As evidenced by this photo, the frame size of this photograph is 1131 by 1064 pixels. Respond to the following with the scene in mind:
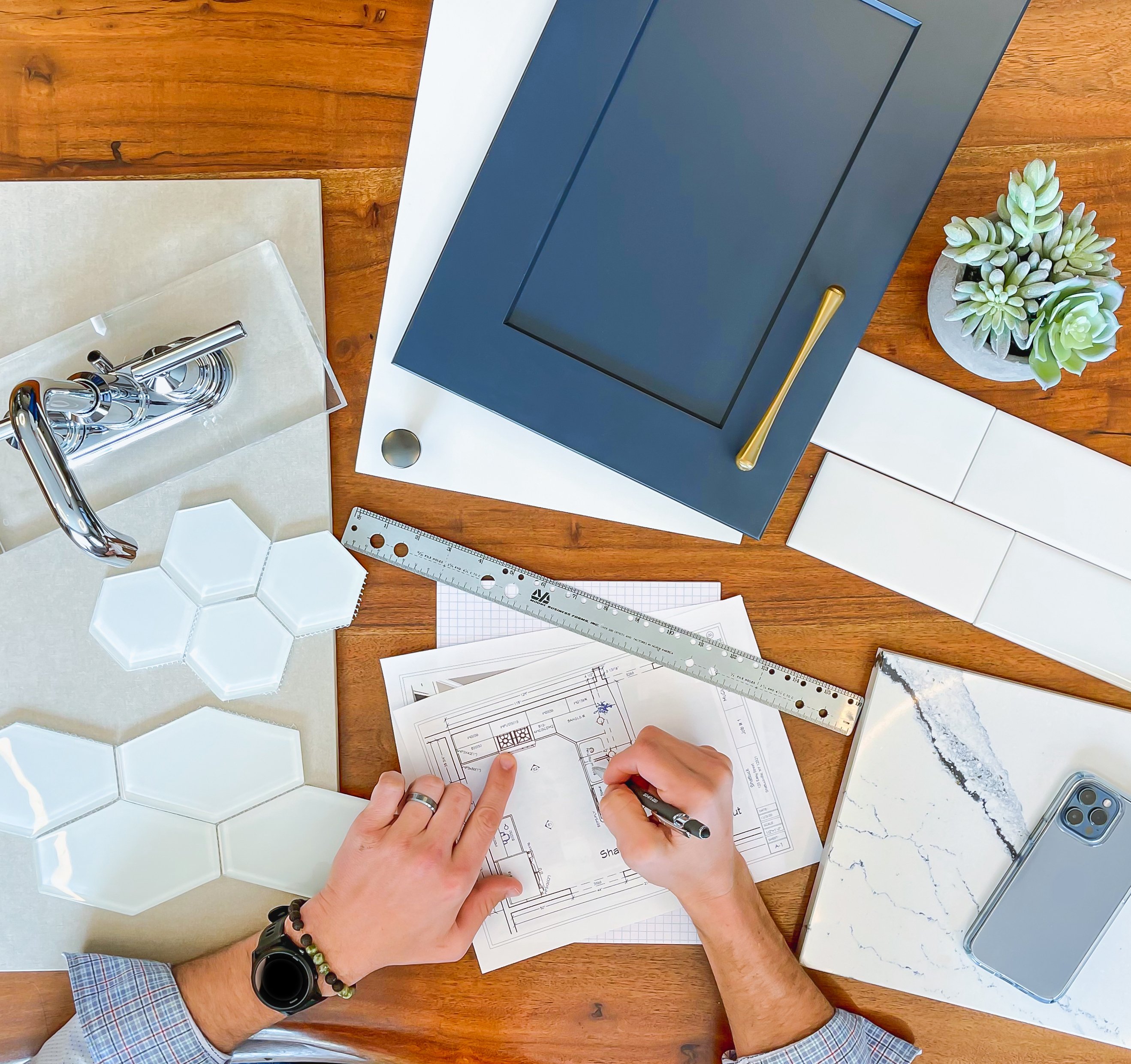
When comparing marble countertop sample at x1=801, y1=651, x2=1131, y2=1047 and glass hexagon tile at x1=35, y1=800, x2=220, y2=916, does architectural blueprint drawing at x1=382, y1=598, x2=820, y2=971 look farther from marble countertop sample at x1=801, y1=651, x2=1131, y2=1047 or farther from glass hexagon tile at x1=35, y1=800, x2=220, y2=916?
glass hexagon tile at x1=35, y1=800, x2=220, y2=916

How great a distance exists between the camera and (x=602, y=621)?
0.90 meters

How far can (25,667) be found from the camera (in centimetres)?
89

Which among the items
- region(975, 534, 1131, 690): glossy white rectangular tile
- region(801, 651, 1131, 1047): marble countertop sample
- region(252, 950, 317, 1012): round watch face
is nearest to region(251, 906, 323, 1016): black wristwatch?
region(252, 950, 317, 1012): round watch face

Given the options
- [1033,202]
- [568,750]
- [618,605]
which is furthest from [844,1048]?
[1033,202]

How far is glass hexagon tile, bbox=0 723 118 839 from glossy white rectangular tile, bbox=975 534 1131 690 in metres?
1.01

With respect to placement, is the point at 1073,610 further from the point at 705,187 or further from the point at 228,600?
the point at 228,600

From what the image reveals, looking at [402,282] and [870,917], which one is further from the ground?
[402,282]

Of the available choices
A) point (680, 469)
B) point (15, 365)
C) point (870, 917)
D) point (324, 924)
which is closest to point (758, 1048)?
point (870, 917)

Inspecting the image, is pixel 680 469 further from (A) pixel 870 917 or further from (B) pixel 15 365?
(B) pixel 15 365

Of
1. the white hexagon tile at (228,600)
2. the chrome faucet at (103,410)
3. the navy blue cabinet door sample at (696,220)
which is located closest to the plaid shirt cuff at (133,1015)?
the white hexagon tile at (228,600)

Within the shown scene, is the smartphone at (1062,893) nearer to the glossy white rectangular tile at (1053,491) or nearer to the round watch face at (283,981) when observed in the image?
the glossy white rectangular tile at (1053,491)

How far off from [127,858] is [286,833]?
0.58 ft

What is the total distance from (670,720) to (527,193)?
Result: 58 cm

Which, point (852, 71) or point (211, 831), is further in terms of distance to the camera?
point (211, 831)
